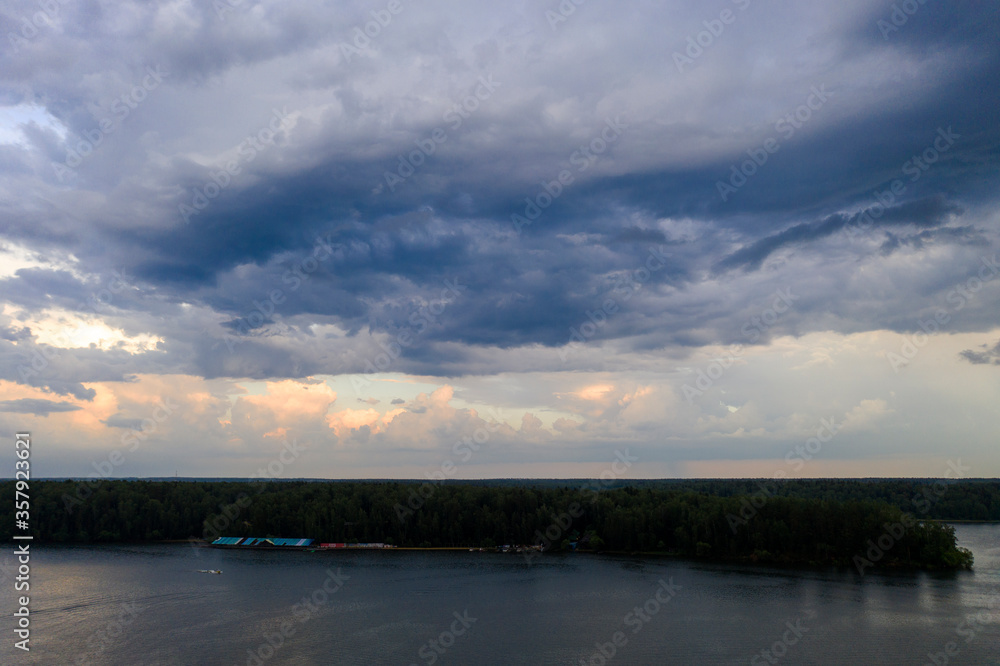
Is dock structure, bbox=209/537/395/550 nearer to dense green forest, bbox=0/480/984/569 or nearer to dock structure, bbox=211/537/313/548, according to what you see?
dock structure, bbox=211/537/313/548

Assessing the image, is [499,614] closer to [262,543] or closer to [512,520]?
[512,520]

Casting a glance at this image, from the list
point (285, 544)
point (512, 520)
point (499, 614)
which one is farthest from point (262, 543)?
point (499, 614)

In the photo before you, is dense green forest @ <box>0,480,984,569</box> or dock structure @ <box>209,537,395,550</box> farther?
dock structure @ <box>209,537,395,550</box>

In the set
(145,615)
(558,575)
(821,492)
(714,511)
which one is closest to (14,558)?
(145,615)

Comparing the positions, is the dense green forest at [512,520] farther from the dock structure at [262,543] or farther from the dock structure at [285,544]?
the dock structure at [262,543]

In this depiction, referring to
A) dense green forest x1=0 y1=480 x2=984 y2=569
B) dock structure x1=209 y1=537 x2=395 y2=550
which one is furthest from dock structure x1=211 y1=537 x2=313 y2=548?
dense green forest x1=0 y1=480 x2=984 y2=569

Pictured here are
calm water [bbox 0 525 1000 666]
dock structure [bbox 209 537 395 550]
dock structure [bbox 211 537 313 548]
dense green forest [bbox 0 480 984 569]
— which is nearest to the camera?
calm water [bbox 0 525 1000 666]
